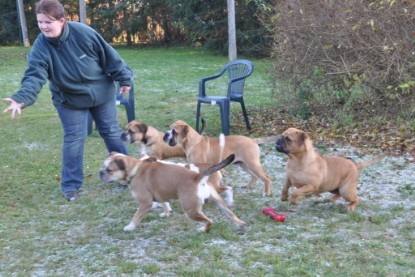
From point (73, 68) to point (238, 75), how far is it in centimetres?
521

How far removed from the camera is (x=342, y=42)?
29.5ft

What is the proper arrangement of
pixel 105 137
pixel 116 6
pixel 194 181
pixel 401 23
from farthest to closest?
1. pixel 116 6
2. pixel 401 23
3. pixel 105 137
4. pixel 194 181

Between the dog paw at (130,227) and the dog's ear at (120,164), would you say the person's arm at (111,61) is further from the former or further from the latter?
the dog paw at (130,227)

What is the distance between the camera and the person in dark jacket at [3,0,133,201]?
17.9 feet

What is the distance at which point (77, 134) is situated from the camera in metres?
6.13

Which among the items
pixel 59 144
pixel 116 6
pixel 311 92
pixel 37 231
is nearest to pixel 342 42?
pixel 311 92

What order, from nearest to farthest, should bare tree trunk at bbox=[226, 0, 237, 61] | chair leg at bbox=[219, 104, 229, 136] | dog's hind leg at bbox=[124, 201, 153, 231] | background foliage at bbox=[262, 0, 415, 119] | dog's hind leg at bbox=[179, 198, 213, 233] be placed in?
dog's hind leg at bbox=[179, 198, 213, 233] < dog's hind leg at bbox=[124, 201, 153, 231] < background foliage at bbox=[262, 0, 415, 119] < chair leg at bbox=[219, 104, 229, 136] < bare tree trunk at bbox=[226, 0, 237, 61]

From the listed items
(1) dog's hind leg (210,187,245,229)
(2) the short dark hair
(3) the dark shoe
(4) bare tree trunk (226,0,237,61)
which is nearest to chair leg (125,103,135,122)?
(3) the dark shoe

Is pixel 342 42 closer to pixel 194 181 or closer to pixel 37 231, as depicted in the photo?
pixel 194 181

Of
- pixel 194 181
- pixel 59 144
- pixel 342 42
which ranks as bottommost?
pixel 59 144

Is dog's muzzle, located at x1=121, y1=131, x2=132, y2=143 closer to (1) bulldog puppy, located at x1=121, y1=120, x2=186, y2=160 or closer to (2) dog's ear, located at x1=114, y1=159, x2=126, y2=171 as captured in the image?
(1) bulldog puppy, located at x1=121, y1=120, x2=186, y2=160

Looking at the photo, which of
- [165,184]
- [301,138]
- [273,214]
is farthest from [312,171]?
[165,184]

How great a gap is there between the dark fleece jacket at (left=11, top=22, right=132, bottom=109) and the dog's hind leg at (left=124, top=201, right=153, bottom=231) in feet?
5.54

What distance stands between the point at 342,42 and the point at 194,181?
5.43 meters
